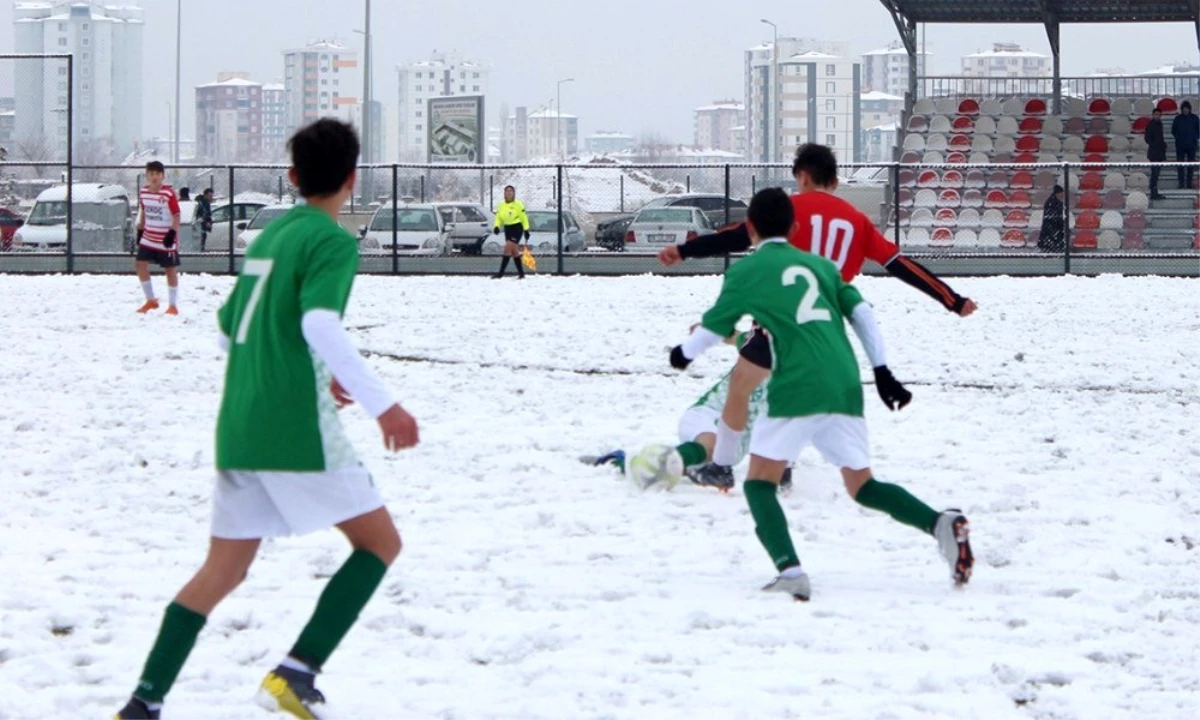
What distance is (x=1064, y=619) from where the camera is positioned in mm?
6602

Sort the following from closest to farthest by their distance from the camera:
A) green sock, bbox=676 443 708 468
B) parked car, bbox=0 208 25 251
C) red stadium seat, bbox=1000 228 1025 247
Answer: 1. green sock, bbox=676 443 708 468
2. red stadium seat, bbox=1000 228 1025 247
3. parked car, bbox=0 208 25 251

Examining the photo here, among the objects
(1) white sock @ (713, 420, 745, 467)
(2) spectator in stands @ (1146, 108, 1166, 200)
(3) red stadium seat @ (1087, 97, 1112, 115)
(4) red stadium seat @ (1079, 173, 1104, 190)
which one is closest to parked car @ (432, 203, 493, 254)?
(3) red stadium seat @ (1087, 97, 1112, 115)

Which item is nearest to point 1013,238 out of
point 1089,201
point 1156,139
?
point 1089,201

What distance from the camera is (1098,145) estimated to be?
35.7 m

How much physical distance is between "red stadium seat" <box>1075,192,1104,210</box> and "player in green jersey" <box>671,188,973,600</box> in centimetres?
2569

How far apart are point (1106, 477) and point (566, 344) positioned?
23.9 ft

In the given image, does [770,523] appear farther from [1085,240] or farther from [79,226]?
[79,226]

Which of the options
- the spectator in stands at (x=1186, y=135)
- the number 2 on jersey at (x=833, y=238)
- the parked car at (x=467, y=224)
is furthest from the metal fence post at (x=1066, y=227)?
the number 2 on jersey at (x=833, y=238)

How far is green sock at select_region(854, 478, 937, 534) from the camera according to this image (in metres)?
6.99

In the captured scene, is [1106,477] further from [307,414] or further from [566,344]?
[566,344]

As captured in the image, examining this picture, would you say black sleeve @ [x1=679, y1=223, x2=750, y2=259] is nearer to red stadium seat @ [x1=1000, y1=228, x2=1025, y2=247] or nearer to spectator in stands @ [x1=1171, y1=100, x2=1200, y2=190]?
red stadium seat @ [x1=1000, y1=228, x2=1025, y2=247]

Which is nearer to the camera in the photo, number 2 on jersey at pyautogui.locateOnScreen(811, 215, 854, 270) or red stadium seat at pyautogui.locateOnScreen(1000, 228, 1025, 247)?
number 2 on jersey at pyautogui.locateOnScreen(811, 215, 854, 270)

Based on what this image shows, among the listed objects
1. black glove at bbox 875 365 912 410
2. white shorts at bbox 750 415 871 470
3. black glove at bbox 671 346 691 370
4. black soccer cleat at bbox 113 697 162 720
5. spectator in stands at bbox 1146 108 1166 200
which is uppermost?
spectator in stands at bbox 1146 108 1166 200

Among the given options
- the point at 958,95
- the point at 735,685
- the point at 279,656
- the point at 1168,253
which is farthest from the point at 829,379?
the point at 958,95
